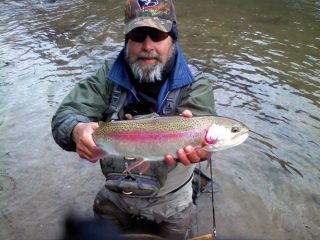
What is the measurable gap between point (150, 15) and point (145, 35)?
0.18 meters

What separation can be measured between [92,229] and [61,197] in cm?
401

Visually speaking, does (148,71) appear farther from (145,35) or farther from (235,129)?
(235,129)

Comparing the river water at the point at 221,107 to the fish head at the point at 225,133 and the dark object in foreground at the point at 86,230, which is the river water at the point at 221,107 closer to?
the fish head at the point at 225,133

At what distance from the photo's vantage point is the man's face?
3.48m

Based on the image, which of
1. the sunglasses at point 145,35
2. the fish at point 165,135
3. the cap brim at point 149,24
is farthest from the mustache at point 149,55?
the fish at point 165,135

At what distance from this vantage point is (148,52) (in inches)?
137

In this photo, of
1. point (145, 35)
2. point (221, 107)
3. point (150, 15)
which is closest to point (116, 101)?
point (145, 35)

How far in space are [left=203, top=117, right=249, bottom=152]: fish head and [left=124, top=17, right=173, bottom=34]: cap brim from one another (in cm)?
110

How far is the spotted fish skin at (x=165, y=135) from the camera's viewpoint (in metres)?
2.73

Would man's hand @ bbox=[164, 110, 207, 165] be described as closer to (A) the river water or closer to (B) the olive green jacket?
(B) the olive green jacket

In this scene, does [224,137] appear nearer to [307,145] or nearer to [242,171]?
[242,171]

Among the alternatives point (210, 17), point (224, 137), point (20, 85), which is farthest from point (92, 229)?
point (210, 17)

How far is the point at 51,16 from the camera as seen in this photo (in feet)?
51.5

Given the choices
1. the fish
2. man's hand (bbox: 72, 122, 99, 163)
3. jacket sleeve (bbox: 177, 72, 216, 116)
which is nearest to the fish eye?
the fish
